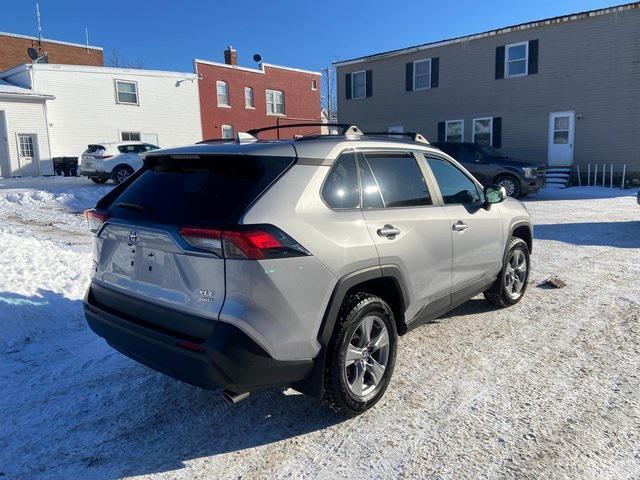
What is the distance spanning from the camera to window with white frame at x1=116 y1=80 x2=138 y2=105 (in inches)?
1072

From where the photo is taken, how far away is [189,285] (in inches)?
106

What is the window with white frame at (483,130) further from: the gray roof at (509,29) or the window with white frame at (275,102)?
the window with white frame at (275,102)

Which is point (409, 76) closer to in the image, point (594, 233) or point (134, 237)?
point (594, 233)

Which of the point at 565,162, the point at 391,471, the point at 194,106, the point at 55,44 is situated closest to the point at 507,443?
the point at 391,471

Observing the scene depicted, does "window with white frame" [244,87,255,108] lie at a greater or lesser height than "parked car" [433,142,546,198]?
greater

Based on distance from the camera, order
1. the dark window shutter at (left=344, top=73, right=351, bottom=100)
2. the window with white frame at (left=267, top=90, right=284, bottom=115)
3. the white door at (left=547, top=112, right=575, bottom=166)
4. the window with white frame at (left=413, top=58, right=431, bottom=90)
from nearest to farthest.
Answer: the white door at (left=547, top=112, right=575, bottom=166)
the window with white frame at (left=413, top=58, right=431, bottom=90)
the dark window shutter at (left=344, top=73, right=351, bottom=100)
the window with white frame at (left=267, top=90, right=284, bottom=115)

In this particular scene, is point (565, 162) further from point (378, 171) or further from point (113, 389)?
point (113, 389)

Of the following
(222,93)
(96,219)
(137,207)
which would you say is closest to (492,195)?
(137,207)

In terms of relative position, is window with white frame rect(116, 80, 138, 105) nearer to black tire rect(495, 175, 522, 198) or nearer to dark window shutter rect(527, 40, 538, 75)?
dark window shutter rect(527, 40, 538, 75)

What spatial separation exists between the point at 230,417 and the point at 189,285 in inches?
42.6

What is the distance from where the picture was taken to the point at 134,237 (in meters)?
2.94

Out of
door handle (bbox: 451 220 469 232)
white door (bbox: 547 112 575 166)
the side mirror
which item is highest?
white door (bbox: 547 112 575 166)

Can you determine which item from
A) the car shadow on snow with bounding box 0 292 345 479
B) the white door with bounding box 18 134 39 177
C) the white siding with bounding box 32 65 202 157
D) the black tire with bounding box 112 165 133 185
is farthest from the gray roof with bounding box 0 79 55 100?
the car shadow on snow with bounding box 0 292 345 479

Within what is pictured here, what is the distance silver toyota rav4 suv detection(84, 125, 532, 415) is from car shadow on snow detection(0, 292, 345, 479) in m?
0.44
